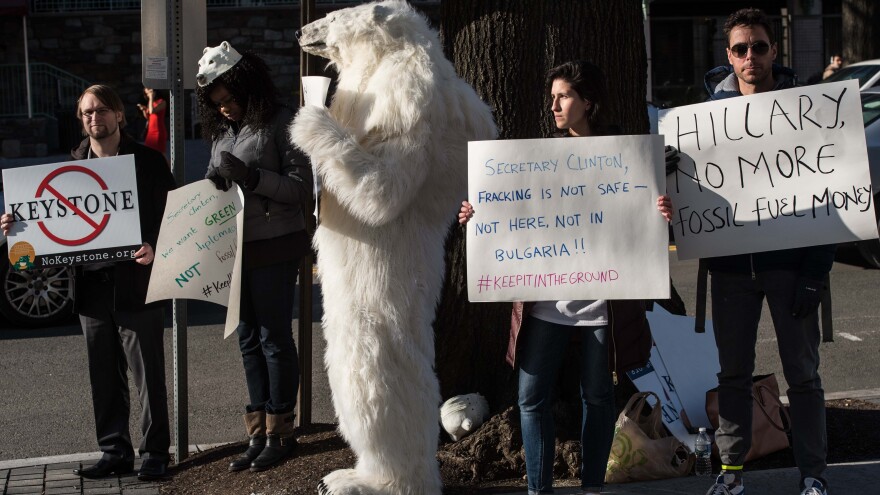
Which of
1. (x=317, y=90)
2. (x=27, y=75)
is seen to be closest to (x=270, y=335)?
(x=317, y=90)

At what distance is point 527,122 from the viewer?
5.43 m

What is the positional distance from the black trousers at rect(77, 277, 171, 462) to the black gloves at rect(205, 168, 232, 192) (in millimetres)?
756

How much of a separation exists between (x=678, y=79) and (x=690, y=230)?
70.3 feet

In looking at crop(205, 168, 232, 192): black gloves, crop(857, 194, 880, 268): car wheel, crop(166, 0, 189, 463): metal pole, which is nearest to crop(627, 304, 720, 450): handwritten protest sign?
crop(205, 168, 232, 192): black gloves

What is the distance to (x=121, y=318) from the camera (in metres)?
5.25

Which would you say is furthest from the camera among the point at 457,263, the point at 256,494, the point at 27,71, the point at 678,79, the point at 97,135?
the point at 678,79

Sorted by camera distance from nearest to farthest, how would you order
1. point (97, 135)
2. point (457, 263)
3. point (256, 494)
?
1. point (256, 494)
2. point (97, 135)
3. point (457, 263)

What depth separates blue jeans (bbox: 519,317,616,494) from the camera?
436 cm

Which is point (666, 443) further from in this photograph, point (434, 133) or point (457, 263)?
point (434, 133)

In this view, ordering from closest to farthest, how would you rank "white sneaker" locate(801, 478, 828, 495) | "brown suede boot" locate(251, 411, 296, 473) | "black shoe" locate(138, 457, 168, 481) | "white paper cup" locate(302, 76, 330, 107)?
"white sneaker" locate(801, 478, 828, 495) → "white paper cup" locate(302, 76, 330, 107) → "brown suede boot" locate(251, 411, 296, 473) → "black shoe" locate(138, 457, 168, 481)

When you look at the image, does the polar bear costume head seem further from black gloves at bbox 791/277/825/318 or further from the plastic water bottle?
the plastic water bottle

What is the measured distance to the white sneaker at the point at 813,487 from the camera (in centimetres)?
442

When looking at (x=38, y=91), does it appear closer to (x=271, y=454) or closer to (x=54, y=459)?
(x=54, y=459)

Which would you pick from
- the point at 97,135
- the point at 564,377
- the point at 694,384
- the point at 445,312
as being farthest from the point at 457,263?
the point at 97,135
